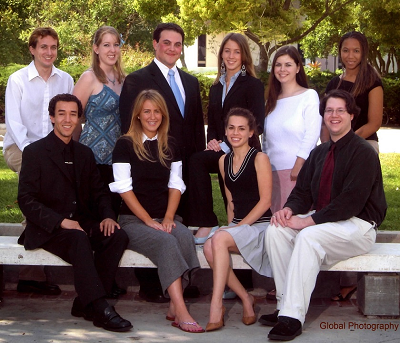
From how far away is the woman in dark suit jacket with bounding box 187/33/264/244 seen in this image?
17.8 ft

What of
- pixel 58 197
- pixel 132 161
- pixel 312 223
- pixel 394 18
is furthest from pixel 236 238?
pixel 394 18

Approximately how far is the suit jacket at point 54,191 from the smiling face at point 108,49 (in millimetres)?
828

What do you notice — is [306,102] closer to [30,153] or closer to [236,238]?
[236,238]

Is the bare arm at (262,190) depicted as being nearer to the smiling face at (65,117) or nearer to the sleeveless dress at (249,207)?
the sleeveless dress at (249,207)

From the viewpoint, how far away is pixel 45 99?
18.6 feet

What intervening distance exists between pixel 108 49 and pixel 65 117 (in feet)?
2.65

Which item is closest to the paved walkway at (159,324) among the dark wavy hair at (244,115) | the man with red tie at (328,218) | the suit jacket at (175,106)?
the man with red tie at (328,218)

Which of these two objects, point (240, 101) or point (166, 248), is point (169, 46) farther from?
point (166, 248)

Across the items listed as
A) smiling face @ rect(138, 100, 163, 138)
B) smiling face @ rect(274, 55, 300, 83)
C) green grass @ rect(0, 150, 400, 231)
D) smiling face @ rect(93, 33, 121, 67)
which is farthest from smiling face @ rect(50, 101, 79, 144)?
green grass @ rect(0, 150, 400, 231)

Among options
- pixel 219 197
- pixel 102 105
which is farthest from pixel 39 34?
pixel 219 197

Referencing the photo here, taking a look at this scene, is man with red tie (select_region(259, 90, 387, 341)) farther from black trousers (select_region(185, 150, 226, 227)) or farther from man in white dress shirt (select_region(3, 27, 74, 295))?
man in white dress shirt (select_region(3, 27, 74, 295))

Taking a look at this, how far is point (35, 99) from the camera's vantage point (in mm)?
5637

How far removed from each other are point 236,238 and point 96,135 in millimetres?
1511

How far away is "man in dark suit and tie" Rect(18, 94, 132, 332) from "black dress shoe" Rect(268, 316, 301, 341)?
1.02 metres
